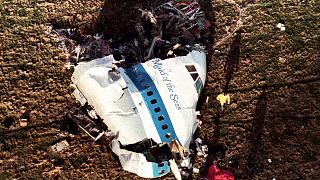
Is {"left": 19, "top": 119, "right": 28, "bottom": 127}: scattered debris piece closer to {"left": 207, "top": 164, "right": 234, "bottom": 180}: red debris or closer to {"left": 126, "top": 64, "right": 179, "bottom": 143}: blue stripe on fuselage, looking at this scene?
{"left": 126, "top": 64, "right": 179, "bottom": 143}: blue stripe on fuselage

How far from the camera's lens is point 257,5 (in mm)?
10688

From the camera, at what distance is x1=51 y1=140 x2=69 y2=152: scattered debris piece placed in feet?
28.8

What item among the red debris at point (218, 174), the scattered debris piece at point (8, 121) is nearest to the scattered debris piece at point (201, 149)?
the red debris at point (218, 174)

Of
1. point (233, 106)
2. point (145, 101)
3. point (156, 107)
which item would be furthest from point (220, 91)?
point (145, 101)

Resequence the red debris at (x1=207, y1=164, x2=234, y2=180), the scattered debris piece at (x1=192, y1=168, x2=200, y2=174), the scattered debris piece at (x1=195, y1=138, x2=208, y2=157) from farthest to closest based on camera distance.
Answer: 1. the scattered debris piece at (x1=195, y1=138, x2=208, y2=157)
2. the scattered debris piece at (x1=192, y1=168, x2=200, y2=174)
3. the red debris at (x1=207, y1=164, x2=234, y2=180)

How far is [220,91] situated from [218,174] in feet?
5.75

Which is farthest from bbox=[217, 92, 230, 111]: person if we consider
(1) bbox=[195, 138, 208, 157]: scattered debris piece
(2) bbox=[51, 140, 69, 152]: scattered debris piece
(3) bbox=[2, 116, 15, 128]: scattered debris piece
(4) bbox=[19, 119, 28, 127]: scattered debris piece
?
(3) bbox=[2, 116, 15, 128]: scattered debris piece

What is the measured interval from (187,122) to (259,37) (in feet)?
9.37

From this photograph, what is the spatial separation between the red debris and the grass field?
162mm

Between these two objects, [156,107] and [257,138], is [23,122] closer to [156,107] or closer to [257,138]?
[156,107]

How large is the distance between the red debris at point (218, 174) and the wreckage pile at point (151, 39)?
7.51 feet

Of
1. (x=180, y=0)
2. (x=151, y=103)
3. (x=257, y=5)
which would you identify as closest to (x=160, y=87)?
(x=151, y=103)

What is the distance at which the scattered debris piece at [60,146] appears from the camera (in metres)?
8.79

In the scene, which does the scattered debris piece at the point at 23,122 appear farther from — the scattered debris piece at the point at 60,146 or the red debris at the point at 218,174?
the red debris at the point at 218,174
